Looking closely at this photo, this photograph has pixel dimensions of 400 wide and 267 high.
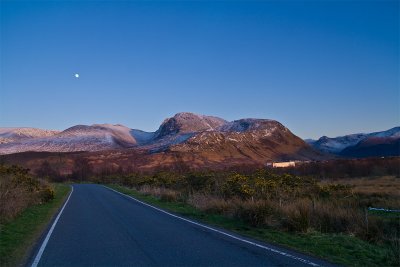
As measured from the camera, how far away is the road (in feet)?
29.1

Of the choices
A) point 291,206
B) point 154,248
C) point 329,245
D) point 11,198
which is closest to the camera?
point 154,248

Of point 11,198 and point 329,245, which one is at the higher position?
point 11,198

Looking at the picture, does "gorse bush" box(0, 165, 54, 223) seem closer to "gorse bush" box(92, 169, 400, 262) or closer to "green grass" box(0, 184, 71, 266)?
"green grass" box(0, 184, 71, 266)

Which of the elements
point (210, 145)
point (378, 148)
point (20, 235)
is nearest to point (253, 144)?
point (210, 145)

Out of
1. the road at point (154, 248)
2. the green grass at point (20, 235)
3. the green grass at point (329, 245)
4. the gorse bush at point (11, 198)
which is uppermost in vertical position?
the gorse bush at point (11, 198)

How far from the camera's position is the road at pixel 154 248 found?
8.88 m

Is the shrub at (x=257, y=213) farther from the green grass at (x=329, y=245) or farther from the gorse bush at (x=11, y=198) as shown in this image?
the gorse bush at (x=11, y=198)

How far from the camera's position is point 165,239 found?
1171cm

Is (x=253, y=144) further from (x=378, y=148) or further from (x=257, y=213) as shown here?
(x=257, y=213)

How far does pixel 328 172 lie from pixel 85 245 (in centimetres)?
7687

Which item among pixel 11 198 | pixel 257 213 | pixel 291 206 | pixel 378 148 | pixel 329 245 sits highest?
pixel 378 148

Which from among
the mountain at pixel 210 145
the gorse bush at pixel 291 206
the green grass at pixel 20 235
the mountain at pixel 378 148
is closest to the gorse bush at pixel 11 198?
the green grass at pixel 20 235

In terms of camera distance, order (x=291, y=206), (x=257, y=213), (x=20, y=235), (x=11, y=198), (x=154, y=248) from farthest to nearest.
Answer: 1. (x=11, y=198)
2. (x=291, y=206)
3. (x=257, y=213)
4. (x=20, y=235)
5. (x=154, y=248)

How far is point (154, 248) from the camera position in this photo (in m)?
10.3
